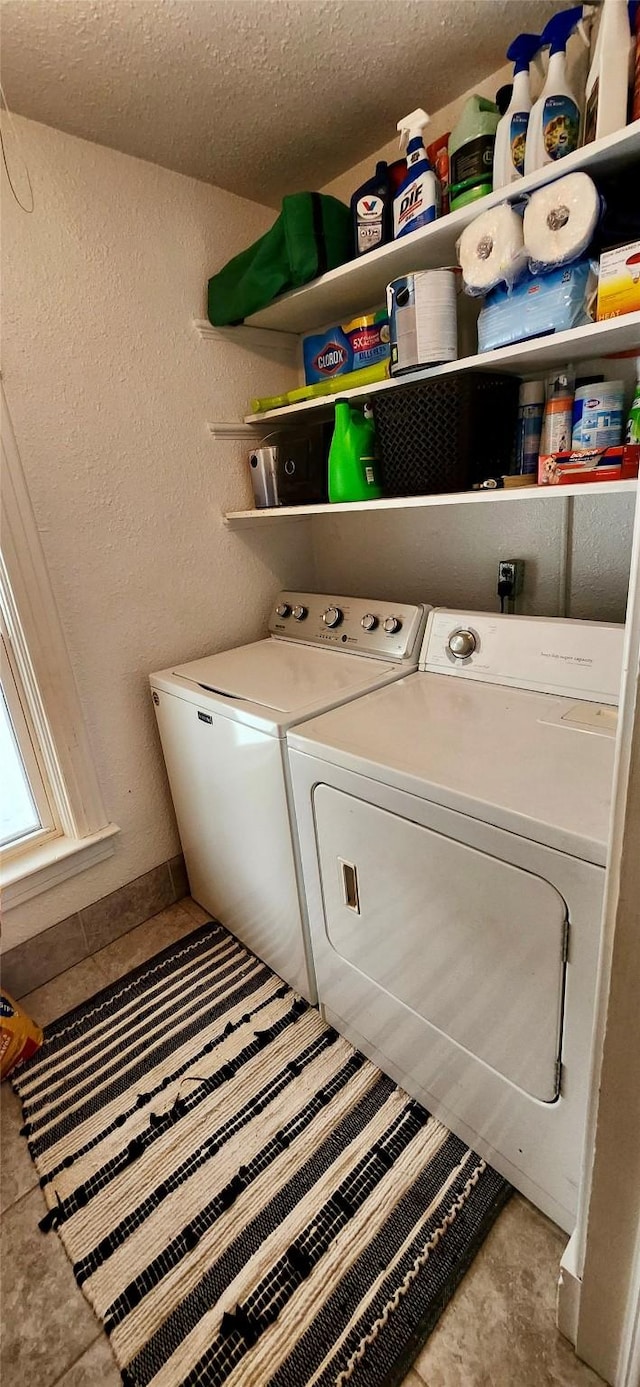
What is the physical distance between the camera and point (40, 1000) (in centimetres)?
177

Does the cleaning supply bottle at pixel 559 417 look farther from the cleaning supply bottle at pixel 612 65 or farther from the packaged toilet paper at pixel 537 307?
the cleaning supply bottle at pixel 612 65

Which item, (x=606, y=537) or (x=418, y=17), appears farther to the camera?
(x=606, y=537)

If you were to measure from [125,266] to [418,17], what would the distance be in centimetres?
92

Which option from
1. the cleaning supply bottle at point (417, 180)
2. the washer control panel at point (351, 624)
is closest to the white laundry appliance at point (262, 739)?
the washer control panel at point (351, 624)

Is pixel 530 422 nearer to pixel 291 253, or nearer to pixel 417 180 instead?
pixel 417 180

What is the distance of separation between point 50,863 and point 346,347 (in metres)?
1.82

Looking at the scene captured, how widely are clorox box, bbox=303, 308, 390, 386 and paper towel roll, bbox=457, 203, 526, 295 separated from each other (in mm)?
394

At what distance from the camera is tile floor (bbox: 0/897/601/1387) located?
94 centimetres

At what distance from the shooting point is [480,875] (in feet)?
3.23

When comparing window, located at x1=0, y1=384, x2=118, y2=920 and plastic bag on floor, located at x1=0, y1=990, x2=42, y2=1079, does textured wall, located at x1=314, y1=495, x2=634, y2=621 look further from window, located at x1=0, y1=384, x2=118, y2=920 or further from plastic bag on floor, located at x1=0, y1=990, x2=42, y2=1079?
plastic bag on floor, located at x1=0, y1=990, x2=42, y2=1079

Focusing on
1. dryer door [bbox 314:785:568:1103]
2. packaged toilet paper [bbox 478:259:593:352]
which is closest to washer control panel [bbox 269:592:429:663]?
dryer door [bbox 314:785:568:1103]

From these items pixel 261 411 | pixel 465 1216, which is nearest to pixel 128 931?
pixel 465 1216

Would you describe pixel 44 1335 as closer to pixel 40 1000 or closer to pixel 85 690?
pixel 40 1000

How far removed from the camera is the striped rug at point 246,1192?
1.00 metres
